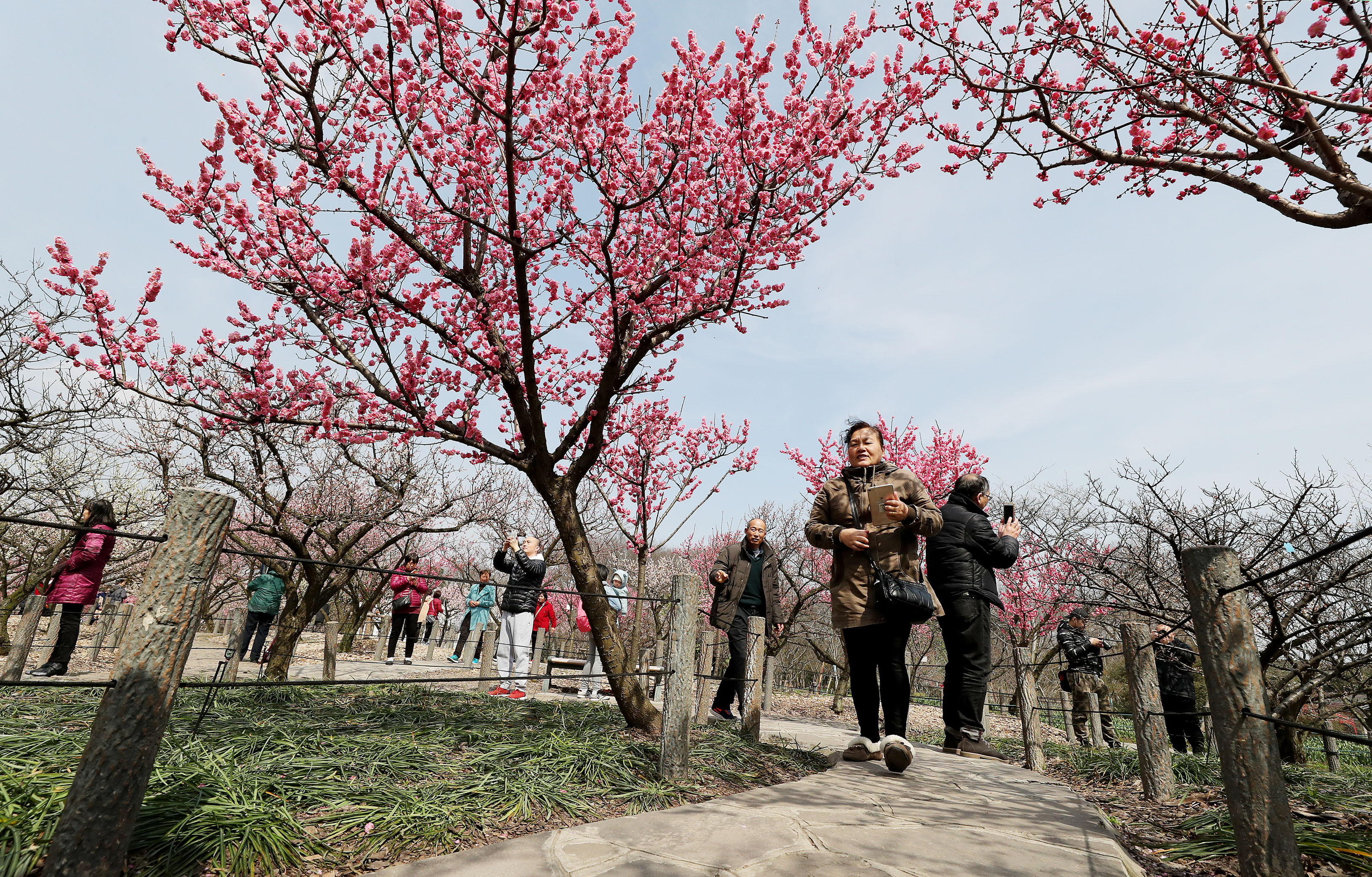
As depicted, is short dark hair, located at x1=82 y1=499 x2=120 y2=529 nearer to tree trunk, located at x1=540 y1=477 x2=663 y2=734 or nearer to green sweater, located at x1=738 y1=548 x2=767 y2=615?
tree trunk, located at x1=540 y1=477 x2=663 y2=734

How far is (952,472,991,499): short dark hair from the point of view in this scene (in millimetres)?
4887

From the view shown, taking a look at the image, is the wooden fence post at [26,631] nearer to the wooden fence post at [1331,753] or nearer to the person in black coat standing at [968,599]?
the person in black coat standing at [968,599]

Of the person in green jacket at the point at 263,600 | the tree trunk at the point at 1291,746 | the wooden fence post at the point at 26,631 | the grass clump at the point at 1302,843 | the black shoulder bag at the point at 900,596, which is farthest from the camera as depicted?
the person in green jacket at the point at 263,600

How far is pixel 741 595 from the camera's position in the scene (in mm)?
6816

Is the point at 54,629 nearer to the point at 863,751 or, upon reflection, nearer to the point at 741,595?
the point at 741,595

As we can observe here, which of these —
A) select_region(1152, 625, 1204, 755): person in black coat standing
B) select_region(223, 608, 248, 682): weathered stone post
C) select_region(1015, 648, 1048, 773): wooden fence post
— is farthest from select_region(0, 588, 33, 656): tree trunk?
select_region(1152, 625, 1204, 755): person in black coat standing

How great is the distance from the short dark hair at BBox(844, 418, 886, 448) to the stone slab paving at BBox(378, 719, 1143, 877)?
2.00 m

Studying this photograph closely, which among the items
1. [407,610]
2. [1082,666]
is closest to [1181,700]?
[1082,666]

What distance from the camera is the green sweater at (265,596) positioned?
9.48 meters

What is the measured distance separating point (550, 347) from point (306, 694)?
16.1 ft

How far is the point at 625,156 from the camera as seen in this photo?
5.85 metres

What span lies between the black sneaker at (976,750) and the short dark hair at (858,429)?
241 centimetres

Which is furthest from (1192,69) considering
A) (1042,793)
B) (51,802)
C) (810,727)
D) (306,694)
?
(306,694)

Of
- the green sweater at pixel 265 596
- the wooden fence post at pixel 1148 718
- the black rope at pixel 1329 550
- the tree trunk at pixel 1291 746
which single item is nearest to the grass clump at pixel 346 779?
the wooden fence post at pixel 1148 718
